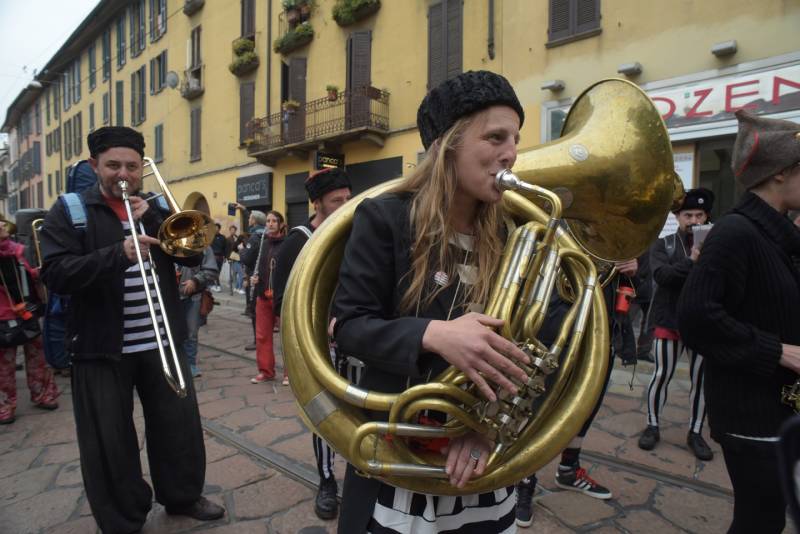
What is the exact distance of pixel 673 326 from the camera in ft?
11.7

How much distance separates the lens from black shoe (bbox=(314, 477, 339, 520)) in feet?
8.70

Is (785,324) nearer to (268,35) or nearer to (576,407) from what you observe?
(576,407)

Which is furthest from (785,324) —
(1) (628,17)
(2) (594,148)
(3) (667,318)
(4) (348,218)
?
(1) (628,17)

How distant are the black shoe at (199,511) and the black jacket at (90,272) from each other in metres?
0.92

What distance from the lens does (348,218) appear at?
1.42 m

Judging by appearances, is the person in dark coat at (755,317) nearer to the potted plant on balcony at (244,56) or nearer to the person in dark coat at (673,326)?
the person in dark coat at (673,326)

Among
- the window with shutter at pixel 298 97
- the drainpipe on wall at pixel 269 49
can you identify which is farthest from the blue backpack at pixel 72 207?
the drainpipe on wall at pixel 269 49

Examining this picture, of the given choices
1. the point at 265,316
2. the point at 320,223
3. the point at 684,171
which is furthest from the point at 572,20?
the point at 320,223

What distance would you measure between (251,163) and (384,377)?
1588cm

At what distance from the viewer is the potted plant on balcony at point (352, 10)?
461 inches

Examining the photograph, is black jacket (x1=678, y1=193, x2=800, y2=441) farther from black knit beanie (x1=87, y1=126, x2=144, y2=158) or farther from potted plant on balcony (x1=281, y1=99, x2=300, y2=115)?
potted plant on balcony (x1=281, y1=99, x2=300, y2=115)

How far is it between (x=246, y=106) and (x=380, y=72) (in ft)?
19.2

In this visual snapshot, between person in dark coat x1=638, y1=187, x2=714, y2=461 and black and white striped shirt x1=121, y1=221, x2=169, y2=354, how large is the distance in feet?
10.3

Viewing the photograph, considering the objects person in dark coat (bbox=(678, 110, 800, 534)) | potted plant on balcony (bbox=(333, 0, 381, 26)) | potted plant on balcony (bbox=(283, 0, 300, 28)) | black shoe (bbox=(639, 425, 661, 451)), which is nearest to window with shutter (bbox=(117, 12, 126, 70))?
potted plant on balcony (bbox=(283, 0, 300, 28))
